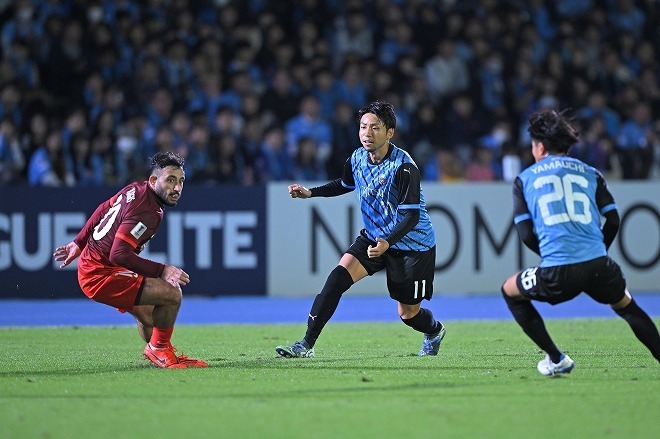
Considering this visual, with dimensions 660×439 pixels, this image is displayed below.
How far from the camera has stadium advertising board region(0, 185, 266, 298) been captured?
15.8m

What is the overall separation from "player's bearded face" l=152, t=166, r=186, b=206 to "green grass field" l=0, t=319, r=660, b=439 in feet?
4.48

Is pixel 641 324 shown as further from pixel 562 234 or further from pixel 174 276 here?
pixel 174 276

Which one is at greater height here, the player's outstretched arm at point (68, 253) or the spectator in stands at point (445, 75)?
the spectator in stands at point (445, 75)

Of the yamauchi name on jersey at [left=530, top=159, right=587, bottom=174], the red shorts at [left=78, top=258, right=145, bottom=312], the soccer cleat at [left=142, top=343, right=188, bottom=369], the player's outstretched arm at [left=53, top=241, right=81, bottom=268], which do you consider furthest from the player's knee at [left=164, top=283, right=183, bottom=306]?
the yamauchi name on jersey at [left=530, top=159, right=587, bottom=174]

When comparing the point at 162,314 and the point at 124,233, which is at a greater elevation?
the point at 124,233

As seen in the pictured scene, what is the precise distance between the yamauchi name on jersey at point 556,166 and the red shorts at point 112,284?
10.8 ft

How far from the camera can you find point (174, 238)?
1611 cm

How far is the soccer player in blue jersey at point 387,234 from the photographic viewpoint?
9.34 meters

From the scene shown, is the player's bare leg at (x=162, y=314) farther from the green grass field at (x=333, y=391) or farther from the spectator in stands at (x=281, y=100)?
the spectator in stands at (x=281, y=100)

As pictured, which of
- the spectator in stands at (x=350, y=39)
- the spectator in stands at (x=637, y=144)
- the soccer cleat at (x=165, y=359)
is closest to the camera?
the soccer cleat at (x=165, y=359)

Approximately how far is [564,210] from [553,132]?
57cm

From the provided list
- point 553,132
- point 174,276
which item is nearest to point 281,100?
point 174,276

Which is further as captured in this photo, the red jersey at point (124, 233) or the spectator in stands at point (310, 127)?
the spectator in stands at point (310, 127)

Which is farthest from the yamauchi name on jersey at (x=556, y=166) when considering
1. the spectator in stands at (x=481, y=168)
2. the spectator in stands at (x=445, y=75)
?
the spectator in stands at (x=445, y=75)
